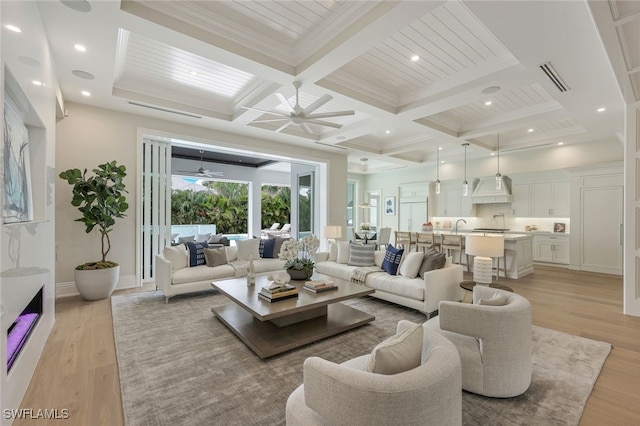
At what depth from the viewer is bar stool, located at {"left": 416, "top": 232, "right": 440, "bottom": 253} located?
665cm

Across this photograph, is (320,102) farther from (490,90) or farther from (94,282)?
(94,282)

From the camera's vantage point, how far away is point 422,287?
3.56 m

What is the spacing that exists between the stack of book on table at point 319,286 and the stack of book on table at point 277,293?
0.21m

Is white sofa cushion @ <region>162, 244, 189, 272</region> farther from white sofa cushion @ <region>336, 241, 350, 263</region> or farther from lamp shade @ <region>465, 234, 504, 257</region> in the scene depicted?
lamp shade @ <region>465, 234, 504, 257</region>

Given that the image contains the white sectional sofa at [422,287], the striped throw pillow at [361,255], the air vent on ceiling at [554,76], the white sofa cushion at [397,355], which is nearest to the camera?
the white sofa cushion at [397,355]

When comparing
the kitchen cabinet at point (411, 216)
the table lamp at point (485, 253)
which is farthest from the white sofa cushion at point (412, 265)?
the kitchen cabinet at point (411, 216)

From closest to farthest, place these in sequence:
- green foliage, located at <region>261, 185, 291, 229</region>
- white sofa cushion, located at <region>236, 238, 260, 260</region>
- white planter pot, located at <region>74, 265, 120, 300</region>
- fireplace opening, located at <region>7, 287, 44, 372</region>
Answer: fireplace opening, located at <region>7, 287, 44, 372</region>
white planter pot, located at <region>74, 265, 120, 300</region>
white sofa cushion, located at <region>236, 238, 260, 260</region>
green foliage, located at <region>261, 185, 291, 229</region>

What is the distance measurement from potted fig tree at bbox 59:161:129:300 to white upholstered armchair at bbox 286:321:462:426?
168 inches

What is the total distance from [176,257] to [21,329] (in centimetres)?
227

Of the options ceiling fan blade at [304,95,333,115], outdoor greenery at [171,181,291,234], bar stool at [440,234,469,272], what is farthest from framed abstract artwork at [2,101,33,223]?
outdoor greenery at [171,181,291,234]

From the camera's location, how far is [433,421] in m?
1.15

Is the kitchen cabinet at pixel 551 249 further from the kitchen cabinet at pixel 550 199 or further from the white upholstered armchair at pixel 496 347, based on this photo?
the white upholstered armchair at pixel 496 347

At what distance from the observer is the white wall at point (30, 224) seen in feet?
5.71

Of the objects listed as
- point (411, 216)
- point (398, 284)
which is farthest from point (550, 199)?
point (398, 284)
